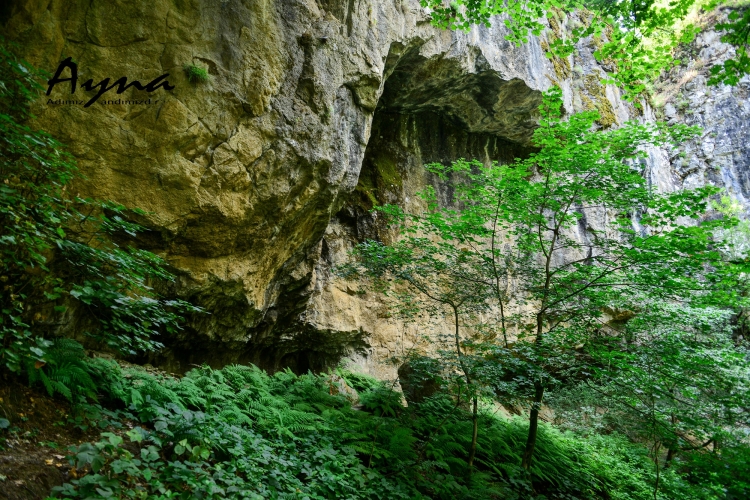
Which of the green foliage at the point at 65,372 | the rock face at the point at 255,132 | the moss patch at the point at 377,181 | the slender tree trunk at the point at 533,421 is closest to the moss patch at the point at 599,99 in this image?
the rock face at the point at 255,132

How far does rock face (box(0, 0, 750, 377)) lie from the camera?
16.7 feet

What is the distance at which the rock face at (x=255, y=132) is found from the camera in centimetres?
509

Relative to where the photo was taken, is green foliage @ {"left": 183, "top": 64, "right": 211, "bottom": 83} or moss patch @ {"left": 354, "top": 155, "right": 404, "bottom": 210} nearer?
green foliage @ {"left": 183, "top": 64, "right": 211, "bottom": 83}

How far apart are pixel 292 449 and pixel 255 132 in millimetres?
4182

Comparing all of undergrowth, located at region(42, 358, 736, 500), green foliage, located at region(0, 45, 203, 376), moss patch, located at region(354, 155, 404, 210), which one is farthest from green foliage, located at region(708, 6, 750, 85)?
moss patch, located at region(354, 155, 404, 210)

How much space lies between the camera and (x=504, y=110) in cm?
1290

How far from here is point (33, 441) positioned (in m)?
3.36

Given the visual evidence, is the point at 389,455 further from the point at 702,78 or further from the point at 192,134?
the point at 702,78

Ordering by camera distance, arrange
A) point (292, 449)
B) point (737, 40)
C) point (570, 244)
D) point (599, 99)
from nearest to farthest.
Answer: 1. point (737, 40)
2. point (292, 449)
3. point (570, 244)
4. point (599, 99)

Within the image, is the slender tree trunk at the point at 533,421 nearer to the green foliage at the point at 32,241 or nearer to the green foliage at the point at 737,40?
the green foliage at the point at 737,40

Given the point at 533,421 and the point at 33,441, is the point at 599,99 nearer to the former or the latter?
the point at 533,421

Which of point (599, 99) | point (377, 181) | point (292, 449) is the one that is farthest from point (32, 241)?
point (599, 99)

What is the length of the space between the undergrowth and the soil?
163mm

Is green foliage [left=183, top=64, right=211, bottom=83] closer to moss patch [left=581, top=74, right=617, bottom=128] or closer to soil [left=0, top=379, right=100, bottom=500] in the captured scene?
soil [left=0, top=379, right=100, bottom=500]
